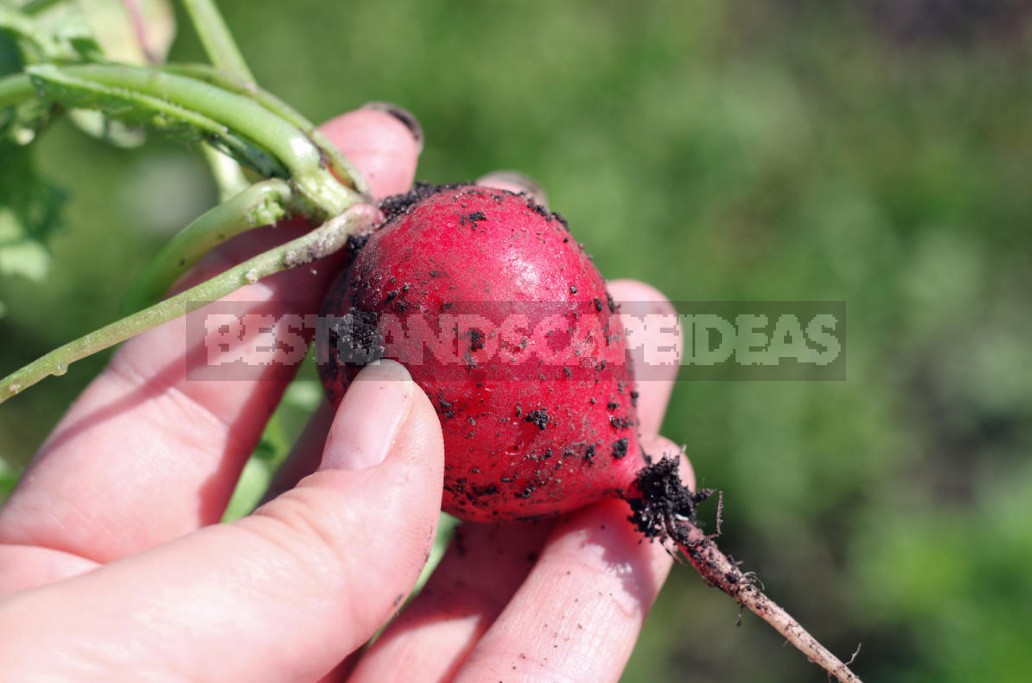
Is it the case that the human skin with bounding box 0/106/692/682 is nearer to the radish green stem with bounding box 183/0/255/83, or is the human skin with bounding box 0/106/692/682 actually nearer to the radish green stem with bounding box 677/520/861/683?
the radish green stem with bounding box 677/520/861/683

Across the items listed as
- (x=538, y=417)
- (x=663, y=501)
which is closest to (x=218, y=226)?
(x=538, y=417)

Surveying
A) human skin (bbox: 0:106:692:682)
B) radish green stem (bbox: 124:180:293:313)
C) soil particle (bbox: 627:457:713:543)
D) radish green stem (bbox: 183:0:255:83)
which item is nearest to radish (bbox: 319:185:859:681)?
soil particle (bbox: 627:457:713:543)

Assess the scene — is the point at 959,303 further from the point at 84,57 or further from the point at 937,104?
the point at 84,57

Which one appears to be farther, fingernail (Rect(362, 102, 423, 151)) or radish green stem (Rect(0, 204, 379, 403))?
fingernail (Rect(362, 102, 423, 151))

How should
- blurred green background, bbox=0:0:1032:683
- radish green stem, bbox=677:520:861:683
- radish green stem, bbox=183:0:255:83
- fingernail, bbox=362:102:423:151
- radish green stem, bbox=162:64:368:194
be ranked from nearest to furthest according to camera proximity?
1. radish green stem, bbox=677:520:861:683
2. radish green stem, bbox=162:64:368:194
3. radish green stem, bbox=183:0:255:83
4. fingernail, bbox=362:102:423:151
5. blurred green background, bbox=0:0:1032:683

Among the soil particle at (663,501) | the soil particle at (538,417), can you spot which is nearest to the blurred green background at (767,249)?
the soil particle at (663,501)

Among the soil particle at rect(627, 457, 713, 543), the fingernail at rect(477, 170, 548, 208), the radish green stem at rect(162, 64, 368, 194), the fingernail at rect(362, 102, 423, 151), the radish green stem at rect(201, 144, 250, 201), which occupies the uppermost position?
the fingernail at rect(477, 170, 548, 208)
